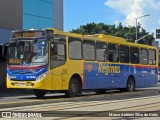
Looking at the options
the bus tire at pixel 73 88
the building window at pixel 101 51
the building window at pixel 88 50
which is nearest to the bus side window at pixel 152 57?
the building window at pixel 101 51

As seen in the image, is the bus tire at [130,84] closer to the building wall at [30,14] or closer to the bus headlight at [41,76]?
the bus headlight at [41,76]

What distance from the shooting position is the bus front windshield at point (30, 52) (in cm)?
2097

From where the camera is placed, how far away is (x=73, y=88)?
74.3 feet

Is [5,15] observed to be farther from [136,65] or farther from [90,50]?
[90,50]

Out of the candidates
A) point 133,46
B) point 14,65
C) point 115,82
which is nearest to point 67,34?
point 14,65

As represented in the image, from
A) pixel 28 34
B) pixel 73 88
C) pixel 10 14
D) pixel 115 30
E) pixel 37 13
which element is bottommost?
pixel 73 88

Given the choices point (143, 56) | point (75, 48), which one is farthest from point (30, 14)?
point (75, 48)

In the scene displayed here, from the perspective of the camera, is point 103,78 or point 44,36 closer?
point 44,36

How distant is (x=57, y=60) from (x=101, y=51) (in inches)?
174

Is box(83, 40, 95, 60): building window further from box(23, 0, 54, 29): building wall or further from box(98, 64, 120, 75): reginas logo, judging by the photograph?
box(23, 0, 54, 29): building wall

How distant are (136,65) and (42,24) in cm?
1880

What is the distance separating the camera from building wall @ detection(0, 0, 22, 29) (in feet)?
134

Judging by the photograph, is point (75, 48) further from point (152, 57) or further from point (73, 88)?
point (152, 57)

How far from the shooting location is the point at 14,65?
21.6 m
